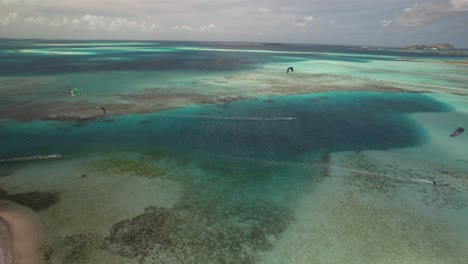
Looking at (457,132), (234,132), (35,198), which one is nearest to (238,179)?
(234,132)

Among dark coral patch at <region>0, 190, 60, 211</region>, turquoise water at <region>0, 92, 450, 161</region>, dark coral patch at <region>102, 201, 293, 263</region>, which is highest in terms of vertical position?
turquoise water at <region>0, 92, 450, 161</region>

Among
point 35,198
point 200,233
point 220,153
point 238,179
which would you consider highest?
point 220,153

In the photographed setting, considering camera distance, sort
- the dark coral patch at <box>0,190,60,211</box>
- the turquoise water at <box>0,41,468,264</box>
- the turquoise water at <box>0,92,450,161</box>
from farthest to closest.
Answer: the turquoise water at <box>0,92,450,161</box> → the dark coral patch at <box>0,190,60,211</box> → the turquoise water at <box>0,41,468,264</box>

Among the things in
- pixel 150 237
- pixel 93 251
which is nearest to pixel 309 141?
pixel 150 237

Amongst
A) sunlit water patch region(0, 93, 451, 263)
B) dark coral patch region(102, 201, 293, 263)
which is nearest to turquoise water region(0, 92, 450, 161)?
sunlit water patch region(0, 93, 451, 263)

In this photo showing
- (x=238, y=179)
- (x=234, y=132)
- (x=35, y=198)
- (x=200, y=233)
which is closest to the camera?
(x=200, y=233)

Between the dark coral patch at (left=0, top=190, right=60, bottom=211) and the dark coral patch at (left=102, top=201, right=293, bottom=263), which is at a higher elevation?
the dark coral patch at (left=0, top=190, right=60, bottom=211)

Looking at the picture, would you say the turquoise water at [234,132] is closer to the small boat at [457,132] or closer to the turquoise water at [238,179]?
the turquoise water at [238,179]

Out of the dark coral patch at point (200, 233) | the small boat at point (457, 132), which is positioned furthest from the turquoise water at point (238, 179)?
the small boat at point (457, 132)

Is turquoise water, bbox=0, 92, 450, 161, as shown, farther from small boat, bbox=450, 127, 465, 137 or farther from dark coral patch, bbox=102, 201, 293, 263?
dark coral patch, bbox=102, 201, 293, 263

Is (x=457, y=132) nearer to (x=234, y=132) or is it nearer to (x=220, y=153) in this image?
(x=234, y=132)
